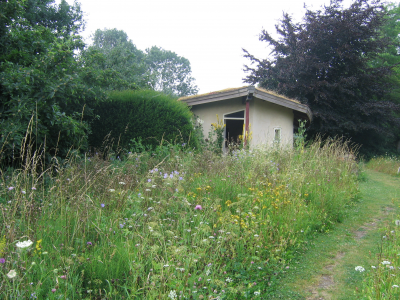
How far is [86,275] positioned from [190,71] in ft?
183

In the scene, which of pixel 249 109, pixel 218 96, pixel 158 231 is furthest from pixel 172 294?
pixel 249 109

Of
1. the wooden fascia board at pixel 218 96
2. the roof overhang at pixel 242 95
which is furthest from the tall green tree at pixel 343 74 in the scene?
the wooden fascia board at pixel 218 96

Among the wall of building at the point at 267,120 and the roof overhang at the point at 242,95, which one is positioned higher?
the roof overhang at the point at 242,95

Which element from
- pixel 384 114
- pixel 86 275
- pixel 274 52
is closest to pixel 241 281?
pixel 86 275

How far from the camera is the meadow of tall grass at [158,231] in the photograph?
259 centimetres

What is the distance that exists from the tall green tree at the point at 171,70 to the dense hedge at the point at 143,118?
142 feet

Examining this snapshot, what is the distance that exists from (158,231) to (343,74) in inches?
881

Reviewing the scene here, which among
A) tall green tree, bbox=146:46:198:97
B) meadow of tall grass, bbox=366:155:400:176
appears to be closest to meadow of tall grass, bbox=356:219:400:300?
meadow of tall grass, bbox=366:155:400:176

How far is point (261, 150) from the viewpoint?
7.06 metres

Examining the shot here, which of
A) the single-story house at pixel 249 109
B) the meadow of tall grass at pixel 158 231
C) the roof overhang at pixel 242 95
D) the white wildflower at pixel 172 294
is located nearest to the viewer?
the white wildflower at pixel 172 294

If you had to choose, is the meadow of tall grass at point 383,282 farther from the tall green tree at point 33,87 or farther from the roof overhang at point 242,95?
the roof overhang at point 242,95

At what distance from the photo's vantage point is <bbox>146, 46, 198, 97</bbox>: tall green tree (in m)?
53.1

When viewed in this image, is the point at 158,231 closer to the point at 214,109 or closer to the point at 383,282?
the point at 383,282

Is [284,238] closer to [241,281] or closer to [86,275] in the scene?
[241,281]
